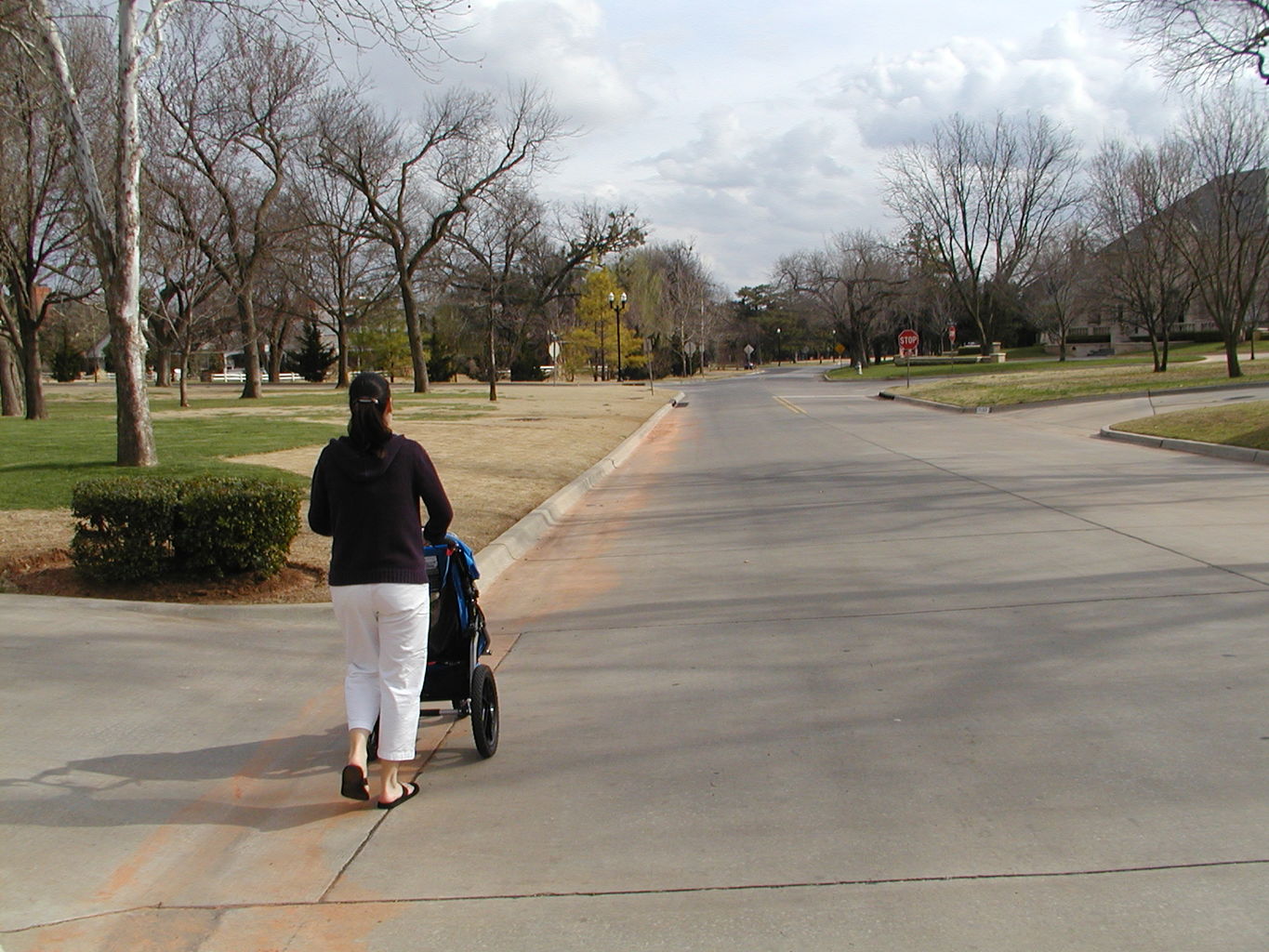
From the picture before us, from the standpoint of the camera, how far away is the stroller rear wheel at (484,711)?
16.5 feet

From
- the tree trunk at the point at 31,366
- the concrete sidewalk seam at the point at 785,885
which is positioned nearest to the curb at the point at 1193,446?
the concrete sidewalk seam at the point at 785,885

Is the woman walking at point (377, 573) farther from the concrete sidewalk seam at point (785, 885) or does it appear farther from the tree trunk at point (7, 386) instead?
the tree trunk at point (7, 386)

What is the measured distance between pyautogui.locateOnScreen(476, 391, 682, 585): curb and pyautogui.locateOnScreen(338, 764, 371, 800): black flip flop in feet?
13.4

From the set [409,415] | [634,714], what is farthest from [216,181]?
[634,714]

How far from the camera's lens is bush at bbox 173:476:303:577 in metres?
8.06

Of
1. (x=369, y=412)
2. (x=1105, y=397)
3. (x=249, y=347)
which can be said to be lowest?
(x=1105, y=397)

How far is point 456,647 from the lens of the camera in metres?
5.16

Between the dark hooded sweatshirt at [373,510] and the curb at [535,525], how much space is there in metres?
3.99

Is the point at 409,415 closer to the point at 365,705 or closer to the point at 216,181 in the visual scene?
the point at 216,181

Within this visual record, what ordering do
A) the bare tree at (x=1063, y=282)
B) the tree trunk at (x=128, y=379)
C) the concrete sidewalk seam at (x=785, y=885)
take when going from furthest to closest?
the bare tree at (x=1063, y=282), the tree trunk at (x=128, y=379), the concrete sidewalk seam at (x=785, y=885)

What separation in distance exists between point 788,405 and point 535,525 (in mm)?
29041

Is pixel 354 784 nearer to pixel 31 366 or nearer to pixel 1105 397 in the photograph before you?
pixel 31 366

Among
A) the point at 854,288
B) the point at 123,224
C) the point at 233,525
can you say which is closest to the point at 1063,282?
the point at 854,288

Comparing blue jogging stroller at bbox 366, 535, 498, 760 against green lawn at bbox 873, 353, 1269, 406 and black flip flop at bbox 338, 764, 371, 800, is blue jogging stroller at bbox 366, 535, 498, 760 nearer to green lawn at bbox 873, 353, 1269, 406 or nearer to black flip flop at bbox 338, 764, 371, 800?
black flip flop at bbox 338, 764, 371, 800
